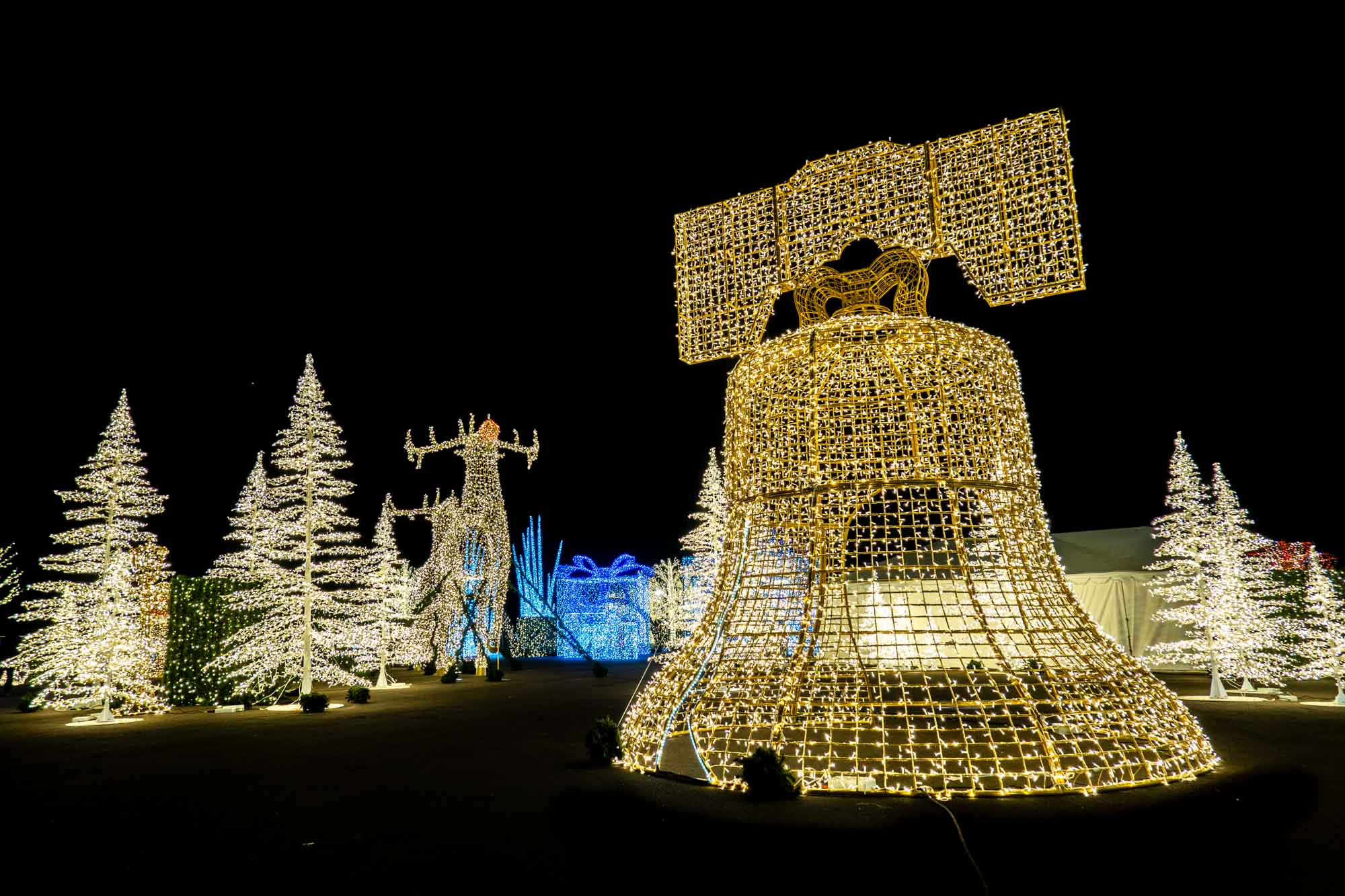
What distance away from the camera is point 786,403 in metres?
6.72

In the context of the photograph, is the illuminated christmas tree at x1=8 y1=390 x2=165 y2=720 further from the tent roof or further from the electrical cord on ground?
the tent roof

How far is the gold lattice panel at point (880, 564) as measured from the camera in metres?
5.71

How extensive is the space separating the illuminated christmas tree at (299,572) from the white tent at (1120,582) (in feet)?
55.8

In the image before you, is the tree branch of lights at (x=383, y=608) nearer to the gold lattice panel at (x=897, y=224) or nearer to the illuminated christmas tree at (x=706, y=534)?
the illuminated christmas tree at (x=706, y=534)

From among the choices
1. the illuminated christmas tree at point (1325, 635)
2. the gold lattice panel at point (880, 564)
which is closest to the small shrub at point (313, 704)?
the gold lattice panel at point (880, 564)

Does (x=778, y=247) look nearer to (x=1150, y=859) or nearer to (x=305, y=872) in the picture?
(x=1150, y=859)

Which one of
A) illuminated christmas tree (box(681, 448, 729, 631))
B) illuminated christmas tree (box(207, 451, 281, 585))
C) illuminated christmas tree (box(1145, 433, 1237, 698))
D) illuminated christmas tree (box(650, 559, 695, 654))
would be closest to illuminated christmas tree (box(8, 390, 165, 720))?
illuminated christmas tree (box(207, 451, 281, 585))

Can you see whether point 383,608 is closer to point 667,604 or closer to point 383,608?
point 383,608

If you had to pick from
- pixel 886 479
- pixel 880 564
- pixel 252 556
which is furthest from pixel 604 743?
pixel 252 556

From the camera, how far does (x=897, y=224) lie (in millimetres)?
6297

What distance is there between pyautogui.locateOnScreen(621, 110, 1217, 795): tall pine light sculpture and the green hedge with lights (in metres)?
12.4

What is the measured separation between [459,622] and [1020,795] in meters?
20.5

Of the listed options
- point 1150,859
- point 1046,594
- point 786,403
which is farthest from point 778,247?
point 1150,859

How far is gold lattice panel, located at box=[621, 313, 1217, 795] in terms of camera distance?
225 inches
